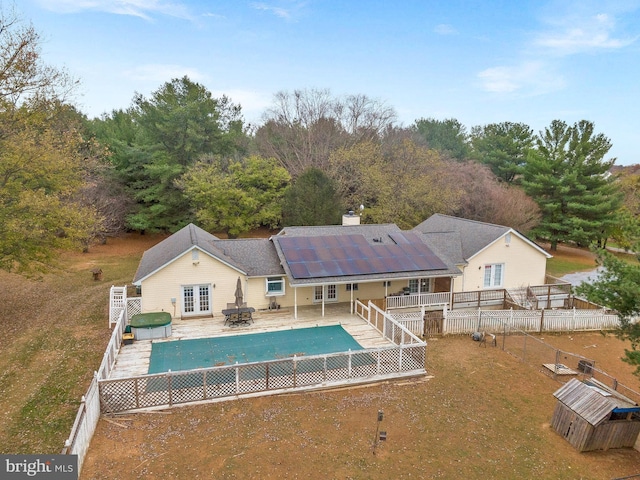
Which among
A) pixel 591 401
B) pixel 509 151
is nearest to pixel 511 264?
pixel 591 401

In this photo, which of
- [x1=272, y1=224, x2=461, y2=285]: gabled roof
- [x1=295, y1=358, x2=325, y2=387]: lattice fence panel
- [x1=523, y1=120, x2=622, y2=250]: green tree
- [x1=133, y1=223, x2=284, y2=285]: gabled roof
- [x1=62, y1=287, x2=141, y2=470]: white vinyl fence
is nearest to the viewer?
[x1=62, y1=287, x2=141, y2=470]: white vinyl fence

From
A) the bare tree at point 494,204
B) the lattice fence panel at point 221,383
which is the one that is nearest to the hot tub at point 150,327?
the lattice fence panel at point 221,383

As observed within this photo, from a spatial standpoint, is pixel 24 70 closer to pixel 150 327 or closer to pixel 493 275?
pixel 150 327

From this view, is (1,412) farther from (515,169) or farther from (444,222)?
(515,169)

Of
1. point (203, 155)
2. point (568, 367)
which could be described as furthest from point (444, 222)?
point (203, 155)

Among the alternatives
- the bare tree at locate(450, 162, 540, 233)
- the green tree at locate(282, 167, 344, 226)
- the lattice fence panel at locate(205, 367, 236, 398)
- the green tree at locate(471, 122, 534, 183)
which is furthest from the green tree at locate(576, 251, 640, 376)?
the green tree at locate(471, 122, 534, 183)

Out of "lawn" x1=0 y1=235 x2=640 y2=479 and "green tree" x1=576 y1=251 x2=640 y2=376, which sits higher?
"green tree" x1=576 y1=251 x2=640 y2=376

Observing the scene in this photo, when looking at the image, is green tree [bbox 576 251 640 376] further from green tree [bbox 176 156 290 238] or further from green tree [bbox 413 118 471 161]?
green tree [bbox 413 118 471 161]
